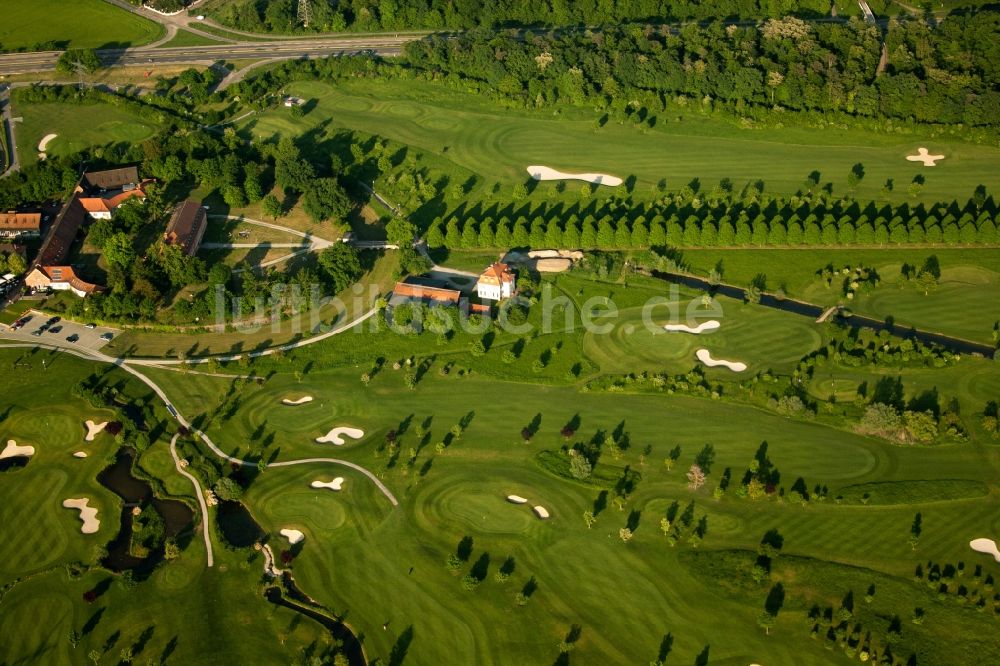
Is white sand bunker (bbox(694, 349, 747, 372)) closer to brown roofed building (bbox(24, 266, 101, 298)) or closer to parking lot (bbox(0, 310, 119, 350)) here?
parking lot (bbox(0, 310, 119, 350))

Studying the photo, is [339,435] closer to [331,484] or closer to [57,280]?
[331,484]

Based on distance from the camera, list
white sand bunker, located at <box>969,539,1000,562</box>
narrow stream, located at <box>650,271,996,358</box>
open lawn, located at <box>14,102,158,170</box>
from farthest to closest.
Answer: open lawn, located at <box>14,102,158,170</box> → narrow stream, located at <box>650,271,996,358</box> → white sand bunker, located at <box>969,539,1000,562</box>

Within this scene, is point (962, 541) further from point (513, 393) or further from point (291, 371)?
point (291, 371)

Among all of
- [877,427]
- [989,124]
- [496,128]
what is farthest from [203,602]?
[989,124]

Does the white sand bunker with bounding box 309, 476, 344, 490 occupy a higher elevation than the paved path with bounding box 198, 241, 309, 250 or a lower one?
lower

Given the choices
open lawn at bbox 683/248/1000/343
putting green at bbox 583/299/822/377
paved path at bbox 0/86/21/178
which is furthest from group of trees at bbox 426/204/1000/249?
paved path at bbox 0/86/21/178

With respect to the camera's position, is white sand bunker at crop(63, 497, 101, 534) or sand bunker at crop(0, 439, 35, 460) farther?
sand bunker at crop(0, 439, 35, 460)

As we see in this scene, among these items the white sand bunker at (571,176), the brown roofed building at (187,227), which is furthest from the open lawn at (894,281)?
the brown roofed building at (187,227)
